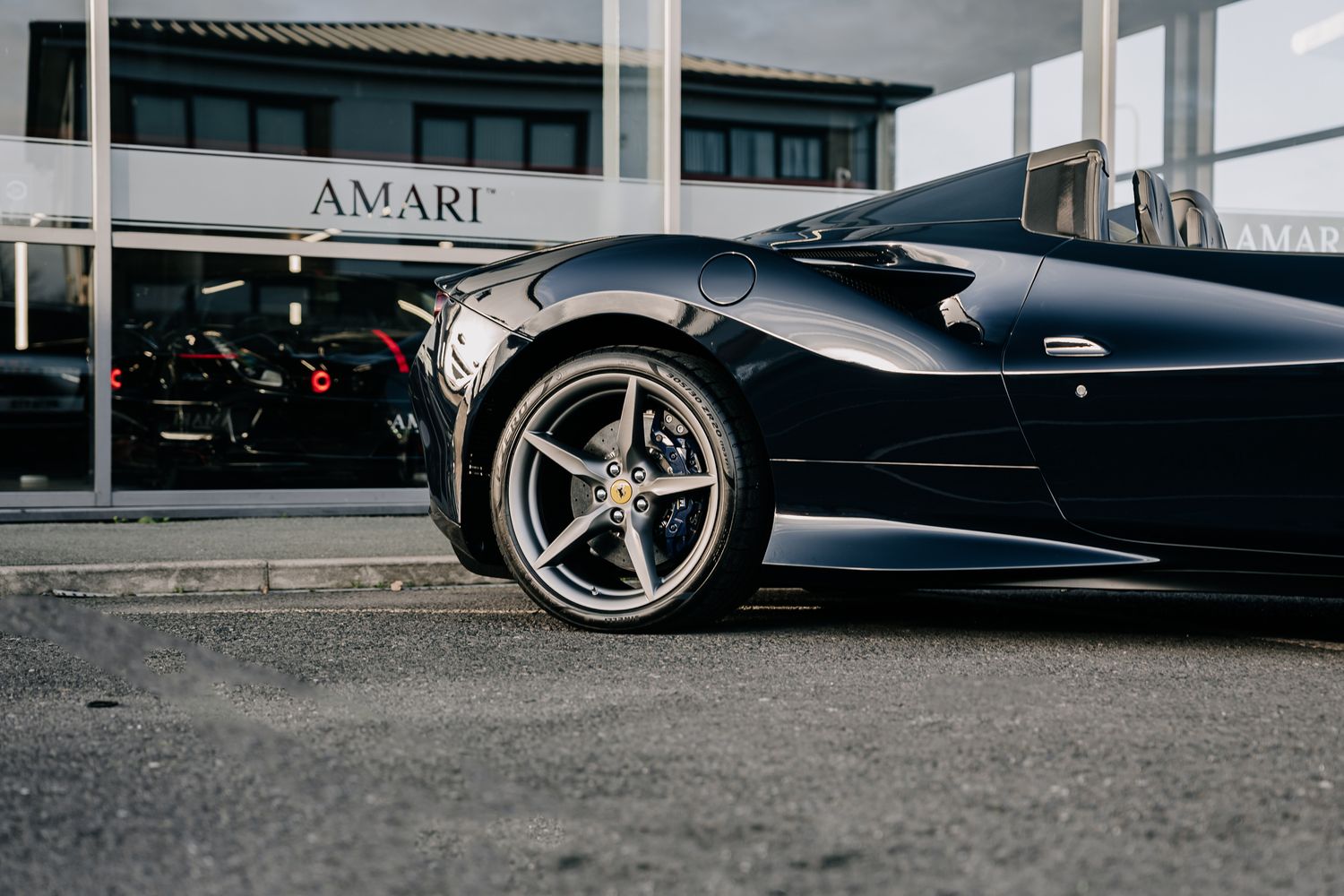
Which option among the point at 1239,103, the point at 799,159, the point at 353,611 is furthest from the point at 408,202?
the point at 1239,103

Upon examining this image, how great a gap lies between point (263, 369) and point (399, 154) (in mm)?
1533

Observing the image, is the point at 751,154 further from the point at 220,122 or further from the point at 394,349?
the point at 220,122

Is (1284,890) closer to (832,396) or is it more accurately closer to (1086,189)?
(832,396)

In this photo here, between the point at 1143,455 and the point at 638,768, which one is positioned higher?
the point at 1143,455

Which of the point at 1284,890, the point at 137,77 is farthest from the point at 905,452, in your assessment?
the point at 137,77

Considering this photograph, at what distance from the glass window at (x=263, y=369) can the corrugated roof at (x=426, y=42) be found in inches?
51.7

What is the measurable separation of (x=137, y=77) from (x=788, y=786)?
24.1ft

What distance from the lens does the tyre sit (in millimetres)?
3598

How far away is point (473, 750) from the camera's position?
96.4 inches

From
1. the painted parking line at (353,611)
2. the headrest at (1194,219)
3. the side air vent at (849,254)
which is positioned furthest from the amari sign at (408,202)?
the side air vent at (849,254)

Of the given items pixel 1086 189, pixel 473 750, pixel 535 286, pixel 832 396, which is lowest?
pixel 473 750

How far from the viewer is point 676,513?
3725 mm

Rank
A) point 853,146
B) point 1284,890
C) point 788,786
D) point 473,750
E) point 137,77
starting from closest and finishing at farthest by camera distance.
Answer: point 1284,890, point 788,786, point 473,750, point 137,77, point 853,146

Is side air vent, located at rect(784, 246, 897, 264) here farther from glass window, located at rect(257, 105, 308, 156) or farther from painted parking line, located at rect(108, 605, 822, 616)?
glass window, located at rect(257, 105, 308, 156)
